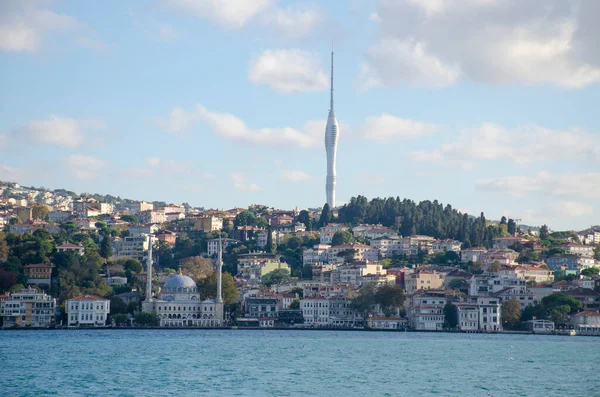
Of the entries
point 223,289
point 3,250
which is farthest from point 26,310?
point 223,289

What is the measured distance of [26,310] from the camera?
7394 centimetres

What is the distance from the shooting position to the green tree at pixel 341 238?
101 metres

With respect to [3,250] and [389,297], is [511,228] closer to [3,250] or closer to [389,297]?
[389,297]

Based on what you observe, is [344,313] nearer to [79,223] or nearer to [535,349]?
[535,349]

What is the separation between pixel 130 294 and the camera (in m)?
81.9

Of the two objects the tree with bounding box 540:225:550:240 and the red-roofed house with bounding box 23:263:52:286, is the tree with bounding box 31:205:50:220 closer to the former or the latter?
the red-roofed house with bounding box 23:263:52:286

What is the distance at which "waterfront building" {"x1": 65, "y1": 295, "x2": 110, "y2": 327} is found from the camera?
245 feet

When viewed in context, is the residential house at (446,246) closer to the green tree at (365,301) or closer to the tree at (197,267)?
the tree at (197,267)

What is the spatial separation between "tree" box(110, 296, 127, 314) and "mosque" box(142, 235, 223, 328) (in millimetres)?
1832

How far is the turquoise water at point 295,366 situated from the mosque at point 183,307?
14971mm

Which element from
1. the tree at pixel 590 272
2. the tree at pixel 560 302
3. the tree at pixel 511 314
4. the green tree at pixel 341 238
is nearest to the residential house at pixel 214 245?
the green tree at pixel 341 238

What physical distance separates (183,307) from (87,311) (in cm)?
770

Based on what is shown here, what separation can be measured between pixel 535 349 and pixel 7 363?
905 inches

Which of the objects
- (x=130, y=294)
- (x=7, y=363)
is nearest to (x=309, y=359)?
(x=7, y=363)
